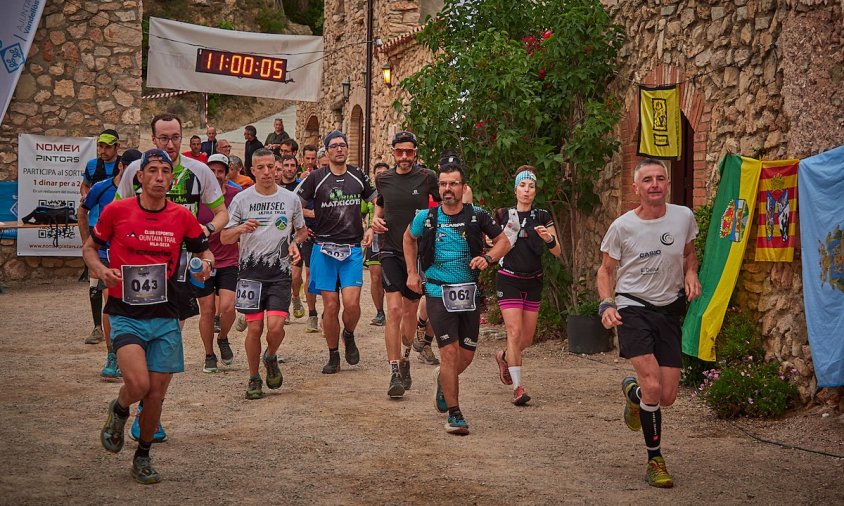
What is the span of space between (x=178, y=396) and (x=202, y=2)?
37.2 metres

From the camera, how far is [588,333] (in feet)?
37.2

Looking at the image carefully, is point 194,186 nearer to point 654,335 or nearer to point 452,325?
point 452,325

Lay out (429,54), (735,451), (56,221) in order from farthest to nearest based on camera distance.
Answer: (429,54) → (56,221) → (735,451)

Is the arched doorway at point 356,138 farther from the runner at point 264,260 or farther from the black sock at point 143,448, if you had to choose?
the black sock at point 143,448

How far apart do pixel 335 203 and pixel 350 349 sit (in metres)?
1.43

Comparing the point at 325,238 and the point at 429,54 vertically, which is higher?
the point at 429,54

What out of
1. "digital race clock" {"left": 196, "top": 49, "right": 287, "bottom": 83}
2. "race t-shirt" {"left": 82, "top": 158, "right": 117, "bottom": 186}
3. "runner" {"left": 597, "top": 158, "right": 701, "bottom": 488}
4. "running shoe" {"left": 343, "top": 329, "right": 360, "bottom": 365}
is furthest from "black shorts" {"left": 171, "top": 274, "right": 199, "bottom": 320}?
"digital race clock" {"left": 196, "top": 49, "right": 287, "bottom": 83}

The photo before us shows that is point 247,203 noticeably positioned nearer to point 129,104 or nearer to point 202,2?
point 129,104

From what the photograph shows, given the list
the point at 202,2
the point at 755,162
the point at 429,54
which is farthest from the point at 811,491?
the point at 202,2

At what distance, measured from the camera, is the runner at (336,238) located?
32.0 ft

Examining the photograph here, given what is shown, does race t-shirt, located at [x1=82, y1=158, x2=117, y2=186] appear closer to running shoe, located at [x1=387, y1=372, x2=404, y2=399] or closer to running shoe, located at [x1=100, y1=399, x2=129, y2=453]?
running shoe, located at [x1=387, y1=372, x2=404, y2=399]

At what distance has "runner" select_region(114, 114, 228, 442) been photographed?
7.08 m

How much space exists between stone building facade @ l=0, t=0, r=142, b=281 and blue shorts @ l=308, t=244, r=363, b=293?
9.89m

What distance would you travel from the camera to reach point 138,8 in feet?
61.1
